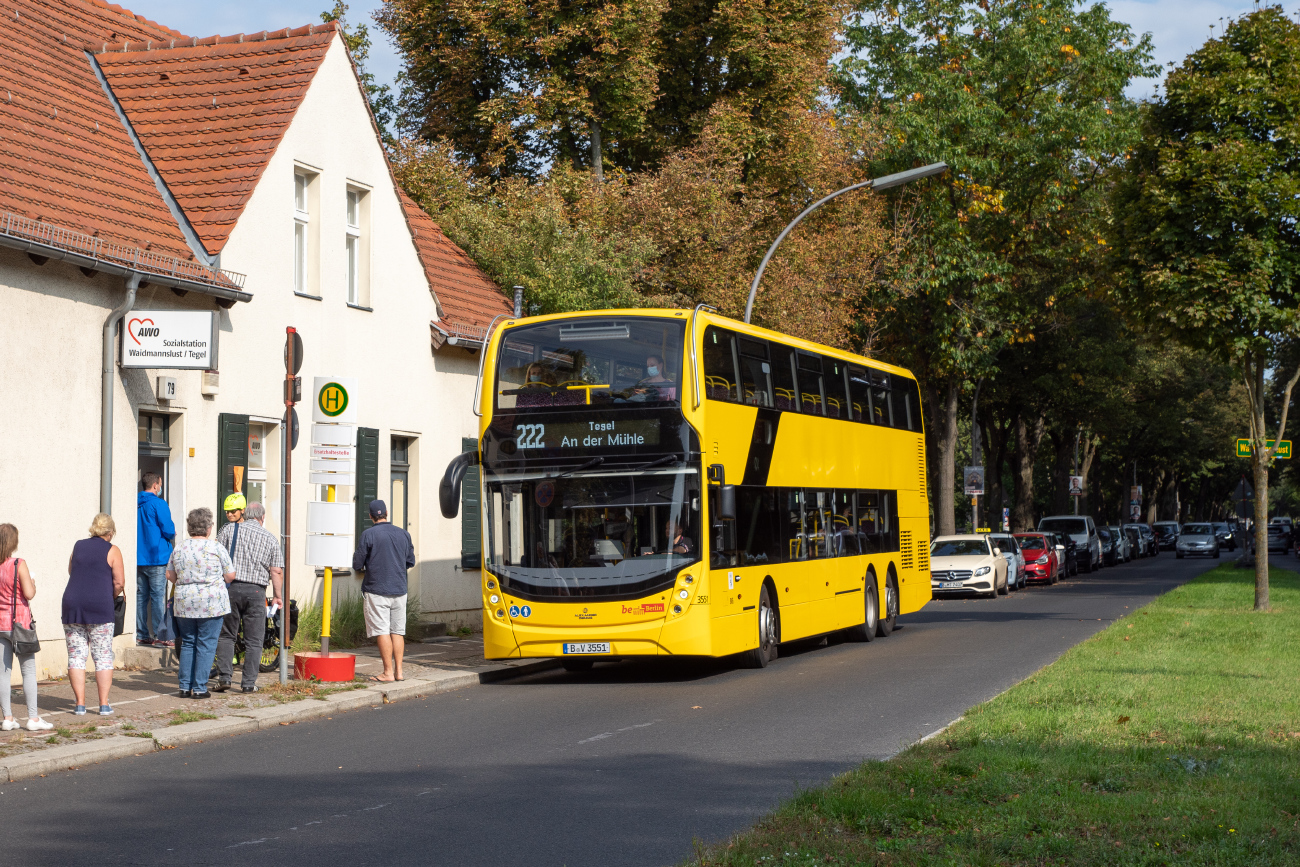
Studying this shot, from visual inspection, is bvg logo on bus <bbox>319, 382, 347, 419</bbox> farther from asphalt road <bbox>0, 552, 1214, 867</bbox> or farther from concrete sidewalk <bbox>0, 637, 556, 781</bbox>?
asphalt road <bbox>0, 552, 1214, 867</bbox>

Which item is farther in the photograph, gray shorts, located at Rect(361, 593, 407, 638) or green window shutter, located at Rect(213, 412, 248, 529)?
green window shutter, located at Rect(213, 412, 248, 529)

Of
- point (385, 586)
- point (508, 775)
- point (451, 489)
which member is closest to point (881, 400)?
point (451, 489)

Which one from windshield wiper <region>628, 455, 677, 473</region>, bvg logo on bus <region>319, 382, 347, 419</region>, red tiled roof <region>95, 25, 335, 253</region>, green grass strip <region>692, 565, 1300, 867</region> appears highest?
red tiled roof <region>95, 25, 335, 253</region>

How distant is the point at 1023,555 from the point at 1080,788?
3423 cm

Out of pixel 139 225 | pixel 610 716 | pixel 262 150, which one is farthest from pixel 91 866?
pixel 262 150

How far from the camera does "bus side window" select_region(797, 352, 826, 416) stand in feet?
62.7

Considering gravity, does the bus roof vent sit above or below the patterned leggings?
above

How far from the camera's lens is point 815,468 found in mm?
19406

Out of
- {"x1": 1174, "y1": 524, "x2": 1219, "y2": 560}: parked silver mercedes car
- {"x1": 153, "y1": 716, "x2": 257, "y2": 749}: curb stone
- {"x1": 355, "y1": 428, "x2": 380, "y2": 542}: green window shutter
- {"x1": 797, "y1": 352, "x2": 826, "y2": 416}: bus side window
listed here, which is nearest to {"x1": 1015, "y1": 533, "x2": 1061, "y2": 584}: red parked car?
{"x1": 797, "y1": 352, "x2": 826, "y2": 416}: bus side window

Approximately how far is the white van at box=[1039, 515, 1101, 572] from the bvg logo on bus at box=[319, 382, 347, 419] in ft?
130

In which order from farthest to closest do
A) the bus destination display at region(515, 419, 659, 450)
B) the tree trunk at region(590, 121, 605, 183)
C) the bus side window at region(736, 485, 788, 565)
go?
the tree trunk at region(590, 121, 605, 183)
the bus side window at region(736, 485, 788, 565)
the bus destination display at region(515, 419, 659, 450)

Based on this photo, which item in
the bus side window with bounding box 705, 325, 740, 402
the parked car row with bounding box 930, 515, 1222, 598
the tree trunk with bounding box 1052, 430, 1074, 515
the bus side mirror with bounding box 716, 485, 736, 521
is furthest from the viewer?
the tree trunk with bounding box 1052, 430, 1074, 515

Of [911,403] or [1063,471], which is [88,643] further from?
[1063,471]

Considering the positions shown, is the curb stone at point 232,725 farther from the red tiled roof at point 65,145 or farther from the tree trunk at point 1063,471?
the tree trunk at point 1063,471
